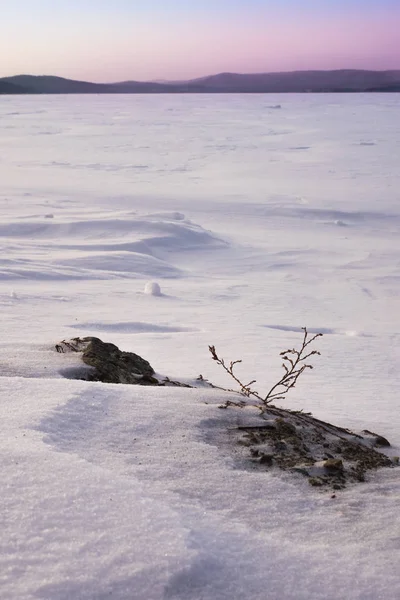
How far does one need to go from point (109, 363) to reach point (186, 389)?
46 cm

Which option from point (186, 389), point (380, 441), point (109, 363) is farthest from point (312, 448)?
point (109, 363)

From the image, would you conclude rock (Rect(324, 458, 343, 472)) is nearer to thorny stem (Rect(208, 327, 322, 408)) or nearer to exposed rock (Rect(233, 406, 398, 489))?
exposed rock (Rect(233, 406, 398, 489))

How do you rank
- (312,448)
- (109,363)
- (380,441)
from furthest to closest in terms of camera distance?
(109,363) → (380,441) → (312,448)

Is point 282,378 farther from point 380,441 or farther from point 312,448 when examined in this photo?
point 312,448

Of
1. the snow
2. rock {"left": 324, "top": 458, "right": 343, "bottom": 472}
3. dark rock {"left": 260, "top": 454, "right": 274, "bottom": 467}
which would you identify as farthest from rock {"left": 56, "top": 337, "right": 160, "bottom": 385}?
rock {"left": 324, "top": 458, "right": 343, "bottom": 472}

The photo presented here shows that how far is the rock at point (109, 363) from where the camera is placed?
268 centimetres

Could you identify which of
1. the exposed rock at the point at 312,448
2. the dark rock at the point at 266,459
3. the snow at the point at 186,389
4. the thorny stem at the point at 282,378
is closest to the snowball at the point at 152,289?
the snow at the point at 186,389

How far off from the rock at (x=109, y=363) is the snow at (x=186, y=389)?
0.28 feet

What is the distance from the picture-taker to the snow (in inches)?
Answer: 51.8

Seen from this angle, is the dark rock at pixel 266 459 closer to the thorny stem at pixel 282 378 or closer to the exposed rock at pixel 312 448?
the exposed rock at pixel 312 448

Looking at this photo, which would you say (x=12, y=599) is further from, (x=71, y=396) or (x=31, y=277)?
(x=31, y=277)

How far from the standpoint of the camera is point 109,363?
9.16ft

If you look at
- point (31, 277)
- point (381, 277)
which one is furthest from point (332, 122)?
point (31, 277)

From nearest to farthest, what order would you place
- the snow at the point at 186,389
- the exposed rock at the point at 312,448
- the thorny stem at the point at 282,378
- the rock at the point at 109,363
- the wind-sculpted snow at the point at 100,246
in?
the snow at the point at 186,389 → the exposed rock at the point at 312,448 → the thorny stem at the point at 282,378 → the rock at the point at 109,363 → the wind-sculpted snow at the point at 100,246
